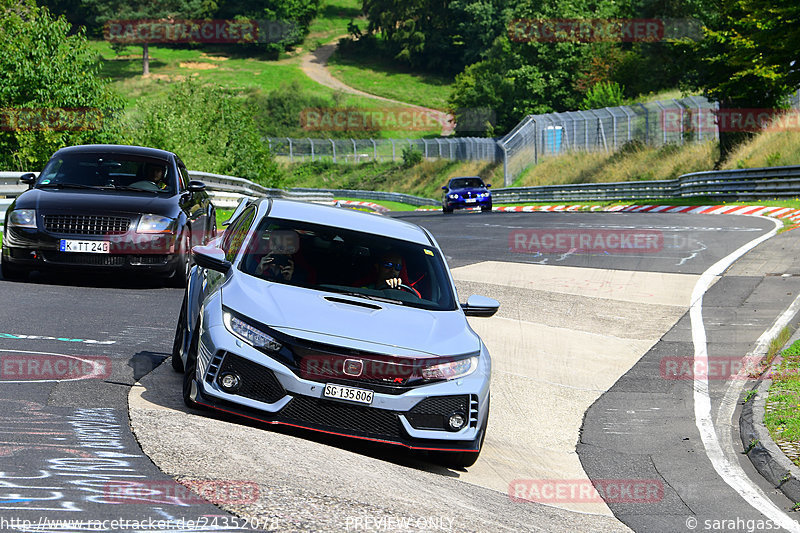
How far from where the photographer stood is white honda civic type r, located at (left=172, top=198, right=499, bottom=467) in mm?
6559

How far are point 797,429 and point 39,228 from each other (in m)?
8.69

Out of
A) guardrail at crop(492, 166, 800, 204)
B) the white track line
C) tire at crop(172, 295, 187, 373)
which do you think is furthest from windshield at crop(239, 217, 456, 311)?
guardrail at crop(492, 166, 800, 204)

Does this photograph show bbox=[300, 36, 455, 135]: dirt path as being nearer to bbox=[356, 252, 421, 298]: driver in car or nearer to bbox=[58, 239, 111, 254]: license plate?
bbox=[58, 239, 111, 254]: license plate

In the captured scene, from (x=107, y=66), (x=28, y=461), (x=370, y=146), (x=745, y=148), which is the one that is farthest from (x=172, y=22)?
(x=28, y=461)

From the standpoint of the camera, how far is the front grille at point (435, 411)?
6.69 meters

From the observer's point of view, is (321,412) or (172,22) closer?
(321,412)

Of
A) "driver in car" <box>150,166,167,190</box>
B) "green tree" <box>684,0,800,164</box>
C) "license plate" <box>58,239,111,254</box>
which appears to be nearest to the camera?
"license plate" <box>58,239,111,254</box>

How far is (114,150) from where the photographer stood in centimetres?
1366

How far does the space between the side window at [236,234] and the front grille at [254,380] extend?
4.39ft

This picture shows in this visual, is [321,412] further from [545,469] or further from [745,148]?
[745,148]

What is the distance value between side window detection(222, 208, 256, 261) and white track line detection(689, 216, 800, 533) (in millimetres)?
3987

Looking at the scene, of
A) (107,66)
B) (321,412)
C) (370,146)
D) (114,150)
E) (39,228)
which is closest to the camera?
(321,412)

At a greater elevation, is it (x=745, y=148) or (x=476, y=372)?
(x=476, y=372)

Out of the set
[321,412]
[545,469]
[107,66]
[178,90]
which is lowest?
[107,66]
